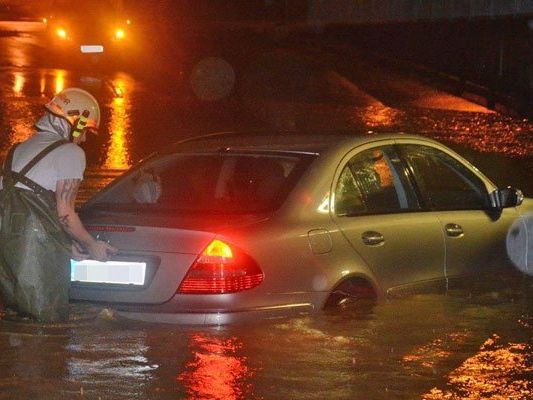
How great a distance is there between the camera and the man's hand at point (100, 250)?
7500 millimetres

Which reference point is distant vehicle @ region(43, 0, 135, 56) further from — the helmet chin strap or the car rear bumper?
the car rear bumper

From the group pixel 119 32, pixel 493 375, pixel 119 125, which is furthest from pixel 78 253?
pixel 119 32

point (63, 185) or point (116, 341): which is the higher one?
point (63, 185)

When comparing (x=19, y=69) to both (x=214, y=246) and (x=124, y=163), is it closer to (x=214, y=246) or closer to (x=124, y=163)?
(x=124, y=163)

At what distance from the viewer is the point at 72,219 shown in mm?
7434

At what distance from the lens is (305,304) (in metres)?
7.86

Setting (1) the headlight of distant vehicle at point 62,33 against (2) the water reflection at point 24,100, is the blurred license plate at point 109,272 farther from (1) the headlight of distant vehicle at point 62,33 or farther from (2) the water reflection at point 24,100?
(1) the headlight of distant vehicle at point 62,33

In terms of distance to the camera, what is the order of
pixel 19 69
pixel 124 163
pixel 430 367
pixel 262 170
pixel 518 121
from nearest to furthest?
pixel 430 367, pixel 262 170, pixel 124 163, pixel 518 121, pixel 19 69

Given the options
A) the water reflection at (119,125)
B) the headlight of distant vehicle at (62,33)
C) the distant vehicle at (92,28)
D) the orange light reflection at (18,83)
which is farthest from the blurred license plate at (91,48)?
the orange light reflection at (18,83)

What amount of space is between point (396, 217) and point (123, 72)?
2374 cm

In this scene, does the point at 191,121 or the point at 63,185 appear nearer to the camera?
the point at 63,185

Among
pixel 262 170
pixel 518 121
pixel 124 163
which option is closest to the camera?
pixel 262 170

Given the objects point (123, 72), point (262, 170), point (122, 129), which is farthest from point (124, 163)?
point (123, 72)

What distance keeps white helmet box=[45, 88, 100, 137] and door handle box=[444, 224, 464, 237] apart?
2481mm
